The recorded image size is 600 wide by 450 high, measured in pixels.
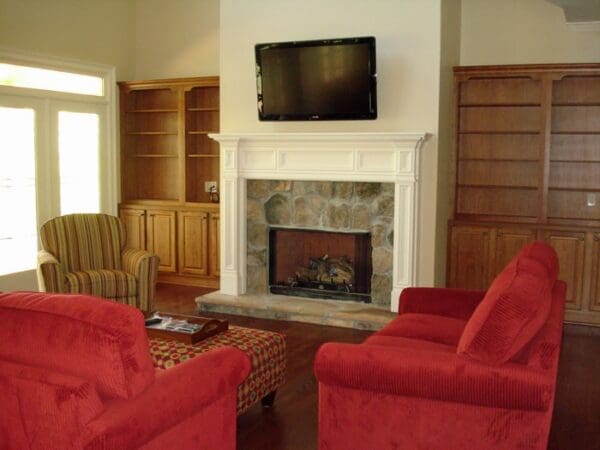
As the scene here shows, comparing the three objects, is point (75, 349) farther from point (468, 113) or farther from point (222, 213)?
point (468, 113)

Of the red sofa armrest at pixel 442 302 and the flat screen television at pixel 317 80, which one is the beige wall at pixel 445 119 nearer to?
the flat screen television at pixel 317 80

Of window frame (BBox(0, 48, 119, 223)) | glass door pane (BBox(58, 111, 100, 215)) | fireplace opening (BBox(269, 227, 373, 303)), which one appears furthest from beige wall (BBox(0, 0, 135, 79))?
fireplace opening (BBox(269, 227, 373, 303))

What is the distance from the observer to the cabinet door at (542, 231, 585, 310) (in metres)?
6.14

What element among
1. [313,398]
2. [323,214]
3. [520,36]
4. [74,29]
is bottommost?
[313,398]

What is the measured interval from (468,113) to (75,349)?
16.8ft

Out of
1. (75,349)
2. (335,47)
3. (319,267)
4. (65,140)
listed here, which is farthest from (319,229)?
(75,349)

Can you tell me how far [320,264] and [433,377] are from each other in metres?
3.78

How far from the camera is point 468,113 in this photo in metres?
6.72

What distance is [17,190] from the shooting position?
687 cm

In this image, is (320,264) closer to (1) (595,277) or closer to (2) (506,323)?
(1) (595,277)

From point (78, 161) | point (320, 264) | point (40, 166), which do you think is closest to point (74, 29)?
point (78, 161)

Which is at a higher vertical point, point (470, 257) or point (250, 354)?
point (470, 257)

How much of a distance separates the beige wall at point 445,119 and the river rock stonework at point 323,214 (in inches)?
18.5

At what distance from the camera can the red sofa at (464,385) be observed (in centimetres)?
288
